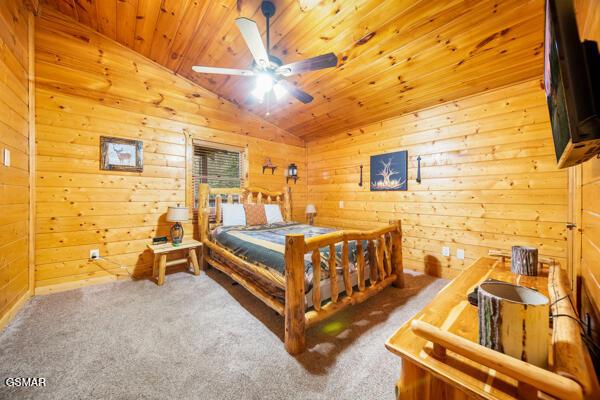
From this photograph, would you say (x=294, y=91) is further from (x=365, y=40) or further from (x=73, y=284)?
(x=73, y=284)

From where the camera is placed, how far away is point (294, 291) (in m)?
1.55

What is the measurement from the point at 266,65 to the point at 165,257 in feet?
8.18

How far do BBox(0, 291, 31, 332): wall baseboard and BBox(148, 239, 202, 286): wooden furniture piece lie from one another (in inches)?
43.1

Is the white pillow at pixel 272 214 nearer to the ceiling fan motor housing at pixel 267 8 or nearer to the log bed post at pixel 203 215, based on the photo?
the log bed post at pixel 203 215

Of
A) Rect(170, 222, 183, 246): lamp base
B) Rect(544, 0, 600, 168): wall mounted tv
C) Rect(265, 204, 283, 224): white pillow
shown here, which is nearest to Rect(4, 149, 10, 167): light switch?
Rect(170, 222, 183, 246): lamp base

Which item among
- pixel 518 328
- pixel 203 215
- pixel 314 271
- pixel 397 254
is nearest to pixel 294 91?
pixel 314 271

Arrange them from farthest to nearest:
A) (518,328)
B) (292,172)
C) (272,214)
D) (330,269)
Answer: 1. (292,172)
2. (272,214)
3. (330,269)
4. (518,328)

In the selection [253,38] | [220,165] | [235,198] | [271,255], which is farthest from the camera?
[220,165]

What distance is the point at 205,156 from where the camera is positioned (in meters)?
4.24

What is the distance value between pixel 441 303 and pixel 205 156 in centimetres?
427

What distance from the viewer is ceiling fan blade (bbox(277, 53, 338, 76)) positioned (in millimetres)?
1762

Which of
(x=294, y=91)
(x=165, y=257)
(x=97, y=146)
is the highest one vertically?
(x=294, y=91)

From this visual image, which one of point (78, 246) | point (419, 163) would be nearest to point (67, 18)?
point (78, 246)

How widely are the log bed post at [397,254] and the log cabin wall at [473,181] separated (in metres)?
0.83
